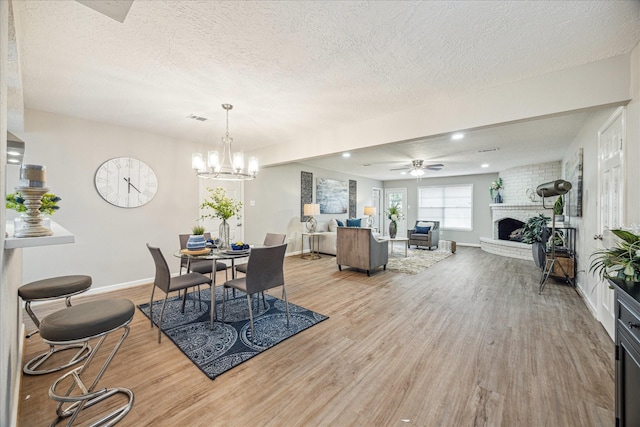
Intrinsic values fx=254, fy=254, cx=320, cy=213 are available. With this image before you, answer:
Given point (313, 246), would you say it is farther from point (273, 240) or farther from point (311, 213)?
point (273, 240)

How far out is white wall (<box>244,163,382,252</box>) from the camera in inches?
225

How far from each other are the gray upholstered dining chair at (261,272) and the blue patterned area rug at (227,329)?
206 millimetres

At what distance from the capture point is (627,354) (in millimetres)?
1201

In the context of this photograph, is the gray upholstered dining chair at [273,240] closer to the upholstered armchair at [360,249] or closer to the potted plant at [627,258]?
the upholstered armchair at [360,249]

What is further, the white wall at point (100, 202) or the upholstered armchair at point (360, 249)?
the upholstered armchair at point (360, 249)

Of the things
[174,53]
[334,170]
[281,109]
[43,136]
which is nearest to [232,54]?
[174,53]

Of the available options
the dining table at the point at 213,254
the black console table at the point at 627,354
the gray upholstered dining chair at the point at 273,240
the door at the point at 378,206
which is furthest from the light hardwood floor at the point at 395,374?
the door at the point at 378,206

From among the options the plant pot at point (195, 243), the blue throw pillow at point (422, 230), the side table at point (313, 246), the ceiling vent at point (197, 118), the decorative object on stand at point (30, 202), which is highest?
the ceiling vent at point (197, 118)

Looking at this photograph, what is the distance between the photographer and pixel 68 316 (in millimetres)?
1444

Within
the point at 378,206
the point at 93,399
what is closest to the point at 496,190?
the point at 378,206

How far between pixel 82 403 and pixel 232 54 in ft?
8.47

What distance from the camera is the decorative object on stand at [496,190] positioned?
7.51 meters

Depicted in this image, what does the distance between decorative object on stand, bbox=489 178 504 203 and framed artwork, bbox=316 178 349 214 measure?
4388mm

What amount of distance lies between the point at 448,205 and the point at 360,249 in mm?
5835
